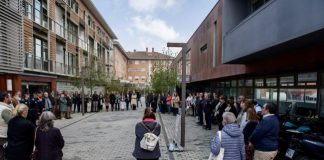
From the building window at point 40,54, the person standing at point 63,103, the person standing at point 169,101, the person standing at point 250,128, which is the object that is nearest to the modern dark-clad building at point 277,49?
the person standing at point 250,128

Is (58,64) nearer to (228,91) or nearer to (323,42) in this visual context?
(228,91)

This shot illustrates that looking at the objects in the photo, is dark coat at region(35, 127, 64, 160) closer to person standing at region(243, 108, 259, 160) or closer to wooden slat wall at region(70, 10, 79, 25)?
person standing at region(243, 108, 259, 160)

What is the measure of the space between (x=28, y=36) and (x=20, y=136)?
1749 centimetres

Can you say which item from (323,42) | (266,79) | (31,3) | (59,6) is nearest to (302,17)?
(323,42)

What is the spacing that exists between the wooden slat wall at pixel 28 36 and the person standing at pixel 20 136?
16798 mm

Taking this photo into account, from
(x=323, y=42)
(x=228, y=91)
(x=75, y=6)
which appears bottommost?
(x=228, y=91)

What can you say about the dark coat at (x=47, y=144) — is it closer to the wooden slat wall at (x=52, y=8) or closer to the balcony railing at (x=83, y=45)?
the wooden slat wall at (x=52, y=8)

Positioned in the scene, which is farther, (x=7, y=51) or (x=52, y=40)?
(x=52, y=40)

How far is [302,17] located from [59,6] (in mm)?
25782

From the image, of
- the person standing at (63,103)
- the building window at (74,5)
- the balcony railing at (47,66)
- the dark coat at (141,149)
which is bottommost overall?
the person standing at (63,103)

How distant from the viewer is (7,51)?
16969 millimetres

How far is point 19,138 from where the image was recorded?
5195 mm

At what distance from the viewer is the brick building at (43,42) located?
57.2 ft

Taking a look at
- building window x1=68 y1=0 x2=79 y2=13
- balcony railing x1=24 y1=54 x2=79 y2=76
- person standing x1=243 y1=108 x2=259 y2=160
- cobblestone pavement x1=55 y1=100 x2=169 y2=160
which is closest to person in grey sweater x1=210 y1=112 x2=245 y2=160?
person standing x1=243 y1=108 x2=259 y2=160
